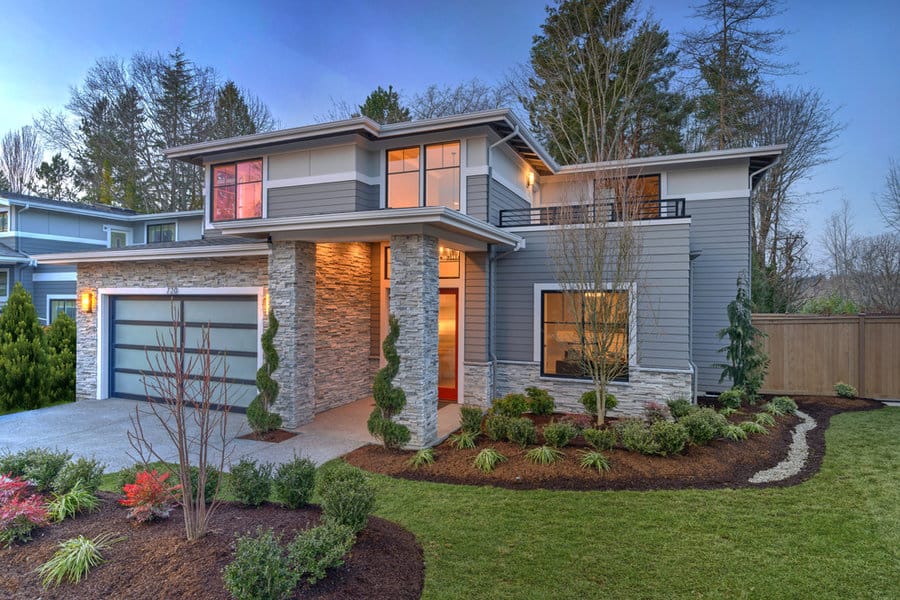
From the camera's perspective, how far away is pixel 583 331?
281 inches

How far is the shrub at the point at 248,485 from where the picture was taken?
3875 mm

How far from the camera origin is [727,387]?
9758mm

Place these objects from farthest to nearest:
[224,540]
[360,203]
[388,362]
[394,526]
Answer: [360,203] → [388,362] → [394,526] → [224,540]

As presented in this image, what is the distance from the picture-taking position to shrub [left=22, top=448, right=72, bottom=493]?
409cm

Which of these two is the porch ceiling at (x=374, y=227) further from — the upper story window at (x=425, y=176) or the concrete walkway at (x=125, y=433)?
the concrete walkway at (x=125, y=433)

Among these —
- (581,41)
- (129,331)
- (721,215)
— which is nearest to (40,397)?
(129,331)

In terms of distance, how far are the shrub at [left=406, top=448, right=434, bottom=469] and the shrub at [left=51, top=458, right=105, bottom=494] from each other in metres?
3.22

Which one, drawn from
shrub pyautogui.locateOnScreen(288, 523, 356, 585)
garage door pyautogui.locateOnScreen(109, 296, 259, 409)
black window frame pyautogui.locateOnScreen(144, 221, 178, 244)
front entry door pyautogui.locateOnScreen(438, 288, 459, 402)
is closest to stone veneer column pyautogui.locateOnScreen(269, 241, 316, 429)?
garage door pyautogui.locateOnScreen(109, 296, 259, 409)

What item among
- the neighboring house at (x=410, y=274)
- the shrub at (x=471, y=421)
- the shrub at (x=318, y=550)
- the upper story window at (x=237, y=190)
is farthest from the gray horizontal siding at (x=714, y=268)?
the upper story window at (x=237, y=190)

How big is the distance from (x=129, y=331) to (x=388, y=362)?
22.4 ft

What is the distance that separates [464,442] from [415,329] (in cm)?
175

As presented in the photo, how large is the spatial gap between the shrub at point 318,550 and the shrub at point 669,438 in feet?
13.8

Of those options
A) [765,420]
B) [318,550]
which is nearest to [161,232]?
[318,550]

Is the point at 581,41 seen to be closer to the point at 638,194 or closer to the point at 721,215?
the point at 721,215
